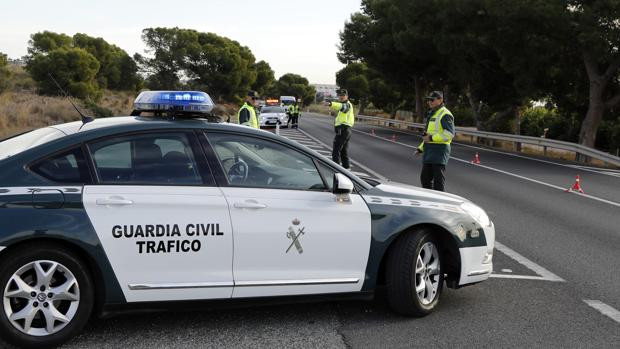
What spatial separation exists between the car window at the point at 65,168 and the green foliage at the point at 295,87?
120243 mm

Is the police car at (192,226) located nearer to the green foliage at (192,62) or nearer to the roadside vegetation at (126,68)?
the roadside vegetation at (126,68)

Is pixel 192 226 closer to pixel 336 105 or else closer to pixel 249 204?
pixel 249 204

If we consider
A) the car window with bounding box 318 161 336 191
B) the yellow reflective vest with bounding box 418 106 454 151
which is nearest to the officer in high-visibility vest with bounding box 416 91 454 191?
the yellow reflective vest with bounding box 418 106 454 151

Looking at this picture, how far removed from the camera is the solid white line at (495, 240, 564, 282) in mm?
5875

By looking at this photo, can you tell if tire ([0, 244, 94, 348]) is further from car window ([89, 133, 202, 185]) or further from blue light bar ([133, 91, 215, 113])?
blue light bar ([133, 91, 215, 113])

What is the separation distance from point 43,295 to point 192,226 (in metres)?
0.99

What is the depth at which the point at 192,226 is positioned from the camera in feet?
13.3

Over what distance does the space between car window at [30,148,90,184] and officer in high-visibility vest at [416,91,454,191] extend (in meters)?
5.89

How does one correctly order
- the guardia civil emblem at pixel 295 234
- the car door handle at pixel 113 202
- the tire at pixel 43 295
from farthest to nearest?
the guardia civil emblem at pixel 295 234 < the car door handle at pixel 113 202 < the tire at pixel 43 295

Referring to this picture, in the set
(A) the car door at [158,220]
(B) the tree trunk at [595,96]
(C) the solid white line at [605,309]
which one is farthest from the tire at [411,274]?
(B) the tree trunk at [595,96]

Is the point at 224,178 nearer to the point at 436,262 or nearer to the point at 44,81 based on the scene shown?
the point at 436,262

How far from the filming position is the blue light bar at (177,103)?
4625 mm

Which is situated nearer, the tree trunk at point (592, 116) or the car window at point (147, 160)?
the car window at point (147, 160)

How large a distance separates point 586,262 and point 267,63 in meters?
103
